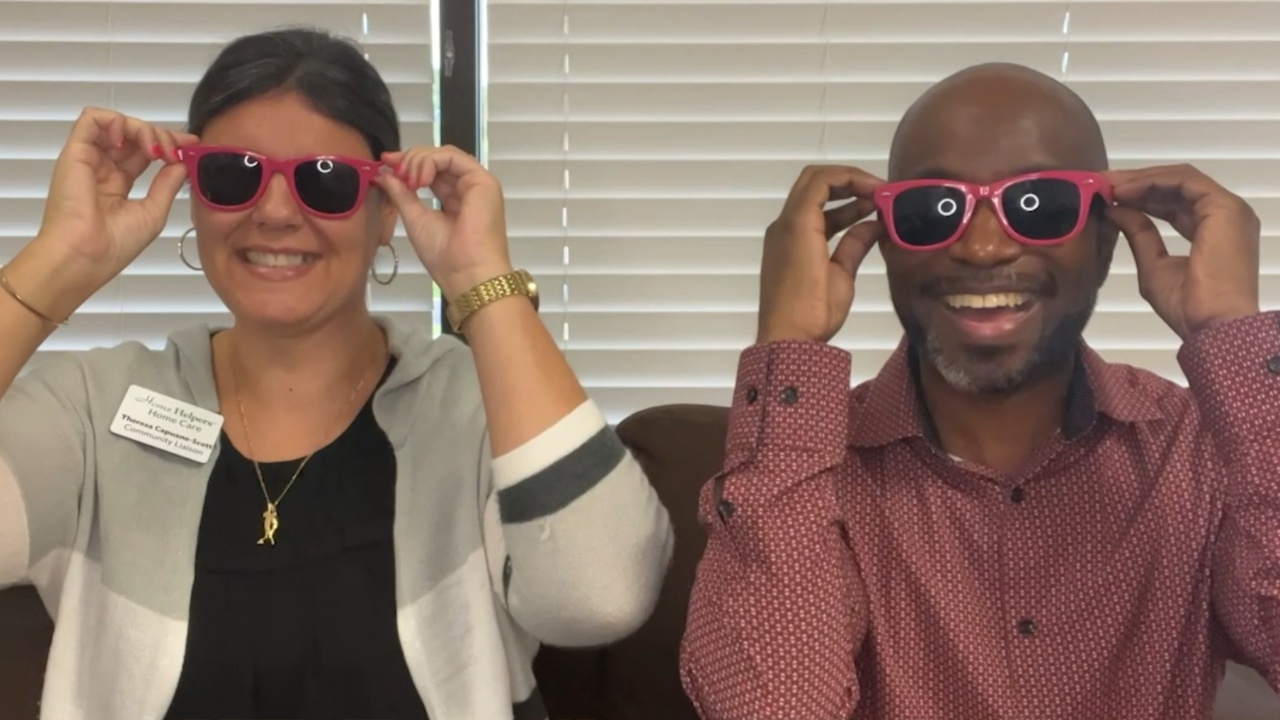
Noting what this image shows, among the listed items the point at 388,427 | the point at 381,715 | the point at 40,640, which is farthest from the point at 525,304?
the point at 40,640

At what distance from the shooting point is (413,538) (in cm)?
136

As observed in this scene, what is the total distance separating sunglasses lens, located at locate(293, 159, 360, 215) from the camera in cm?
132

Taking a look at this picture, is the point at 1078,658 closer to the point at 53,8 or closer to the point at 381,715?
the point at 381,715

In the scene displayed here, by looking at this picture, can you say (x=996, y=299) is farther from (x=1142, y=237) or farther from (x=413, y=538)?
(x=413, y=538)

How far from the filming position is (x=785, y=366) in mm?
1269

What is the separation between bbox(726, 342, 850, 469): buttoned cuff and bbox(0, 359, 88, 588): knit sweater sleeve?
81 cm

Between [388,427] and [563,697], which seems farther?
[563,697]

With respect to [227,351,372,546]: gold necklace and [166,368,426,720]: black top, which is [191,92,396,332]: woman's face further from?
[166,368,426,720]: black top

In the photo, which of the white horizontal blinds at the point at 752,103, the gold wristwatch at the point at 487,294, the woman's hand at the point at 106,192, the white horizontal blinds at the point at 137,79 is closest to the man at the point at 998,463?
the gold wristwatch at the point at 487,294

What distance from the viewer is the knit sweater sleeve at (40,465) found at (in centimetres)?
128

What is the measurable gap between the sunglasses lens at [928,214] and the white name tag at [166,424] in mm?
896

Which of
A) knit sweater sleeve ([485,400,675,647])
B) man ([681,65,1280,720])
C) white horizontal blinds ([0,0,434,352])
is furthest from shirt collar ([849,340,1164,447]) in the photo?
white horizontal blinds ([0,0,434,352])

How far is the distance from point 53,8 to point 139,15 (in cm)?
15

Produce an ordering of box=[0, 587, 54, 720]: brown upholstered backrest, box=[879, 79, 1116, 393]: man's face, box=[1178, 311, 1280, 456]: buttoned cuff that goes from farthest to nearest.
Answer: box=[0, 587, 54, 720]: brown upholstered backrest → box=[879, 79, 1116, 393]: man's face → box=[1178, 311, 1280, 456]: buttoned cuff
